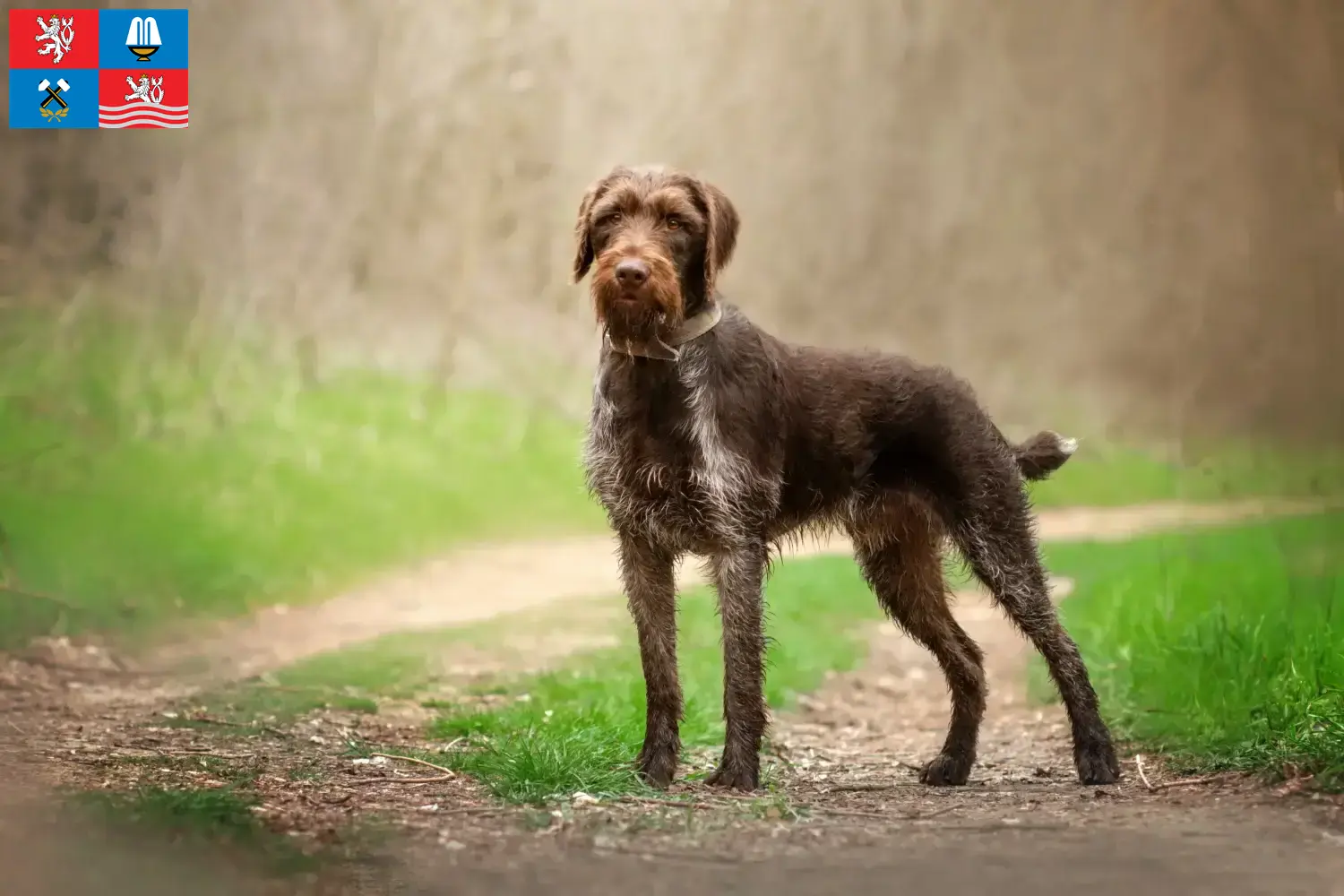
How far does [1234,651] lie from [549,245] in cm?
1238

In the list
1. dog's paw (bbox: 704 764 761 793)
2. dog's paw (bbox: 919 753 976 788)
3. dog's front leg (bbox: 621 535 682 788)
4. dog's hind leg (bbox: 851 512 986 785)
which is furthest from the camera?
dog's hind leg (bbox: 851 512 986 785)

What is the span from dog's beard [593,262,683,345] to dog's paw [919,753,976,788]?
84.9 inches

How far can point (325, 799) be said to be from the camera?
4570mm

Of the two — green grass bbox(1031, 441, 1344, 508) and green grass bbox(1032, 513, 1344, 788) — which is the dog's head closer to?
green grass bbox(1032, 513, 1344, 788)

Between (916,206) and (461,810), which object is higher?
(916,206)

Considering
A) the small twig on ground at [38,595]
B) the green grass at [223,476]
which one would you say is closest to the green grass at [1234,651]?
the green grass at [223,476]

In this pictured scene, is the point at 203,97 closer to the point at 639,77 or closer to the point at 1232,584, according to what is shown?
the point at 639,77

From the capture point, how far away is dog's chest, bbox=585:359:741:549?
16.4 feet

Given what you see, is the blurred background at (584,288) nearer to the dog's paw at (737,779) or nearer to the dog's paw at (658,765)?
the dog's paw at (658,765)

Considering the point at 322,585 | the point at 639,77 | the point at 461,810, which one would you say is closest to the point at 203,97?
the point at 322,585

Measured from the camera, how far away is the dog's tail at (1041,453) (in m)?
5.96

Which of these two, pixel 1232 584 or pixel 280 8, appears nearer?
pixel 1232 584

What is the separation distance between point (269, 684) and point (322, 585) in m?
3.33

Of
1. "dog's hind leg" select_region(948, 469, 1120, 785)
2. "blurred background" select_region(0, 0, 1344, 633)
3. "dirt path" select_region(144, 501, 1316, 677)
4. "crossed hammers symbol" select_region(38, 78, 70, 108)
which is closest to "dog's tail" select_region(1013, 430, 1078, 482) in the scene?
"dog's hind leg" select_region(948, 469, 1120, 785)
